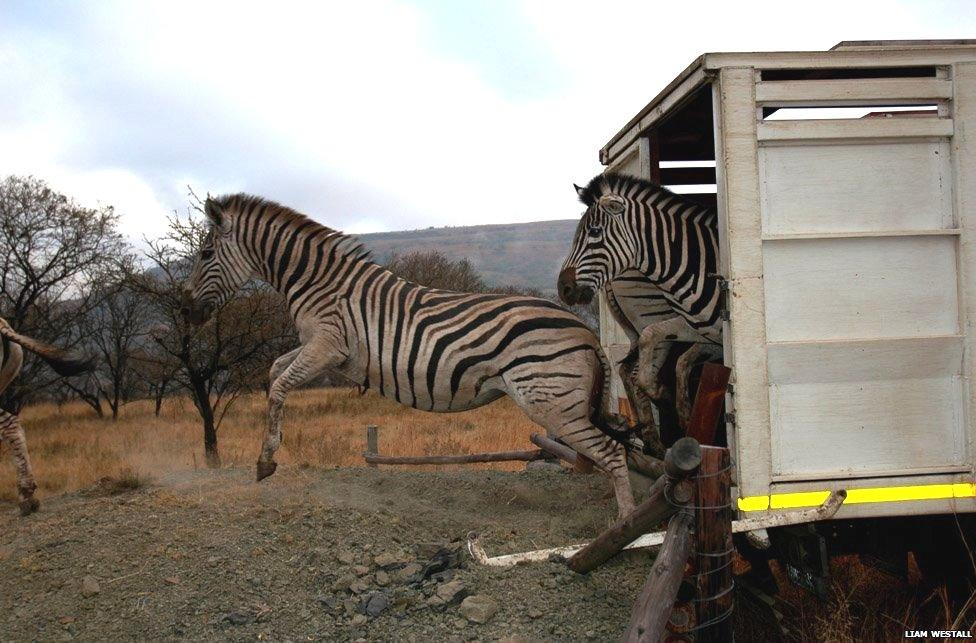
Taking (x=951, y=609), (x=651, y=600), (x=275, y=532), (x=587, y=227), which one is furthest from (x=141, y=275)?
(x=951, y=609)

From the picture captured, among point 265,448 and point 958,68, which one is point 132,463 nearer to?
point 265,448

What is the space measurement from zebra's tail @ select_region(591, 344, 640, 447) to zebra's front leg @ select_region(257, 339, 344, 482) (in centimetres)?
206

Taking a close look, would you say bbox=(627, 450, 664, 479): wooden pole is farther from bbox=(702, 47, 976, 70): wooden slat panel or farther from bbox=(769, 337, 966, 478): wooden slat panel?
bbox=(702, 47, 976, 70): wooden slat panel

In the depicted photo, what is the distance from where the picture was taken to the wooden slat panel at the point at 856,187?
3830 millimetres

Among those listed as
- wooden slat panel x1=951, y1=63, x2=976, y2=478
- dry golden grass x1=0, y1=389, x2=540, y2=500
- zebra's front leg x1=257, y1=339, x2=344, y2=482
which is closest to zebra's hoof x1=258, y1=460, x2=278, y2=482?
zebra's front leg x1=257, y1=339, x2=344, y2=482

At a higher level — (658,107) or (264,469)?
(658,107)

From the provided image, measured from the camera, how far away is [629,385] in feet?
18.9

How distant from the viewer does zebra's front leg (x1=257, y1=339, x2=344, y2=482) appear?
18.0 ft

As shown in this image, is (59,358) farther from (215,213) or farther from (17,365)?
(215,213)

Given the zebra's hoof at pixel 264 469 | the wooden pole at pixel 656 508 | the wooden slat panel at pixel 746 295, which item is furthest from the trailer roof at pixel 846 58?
the zebra's hoof at pixel 264 469

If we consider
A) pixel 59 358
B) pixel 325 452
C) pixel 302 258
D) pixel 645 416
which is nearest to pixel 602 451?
pixel 645 416

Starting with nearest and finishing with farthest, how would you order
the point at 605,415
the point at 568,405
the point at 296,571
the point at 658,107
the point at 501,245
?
the point at 296,571 → the point at 658,107 → the point at 568,405 → the point at 605,415 → the point at 501,245

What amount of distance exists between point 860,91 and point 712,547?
2.62 m

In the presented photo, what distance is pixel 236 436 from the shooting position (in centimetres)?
1359
